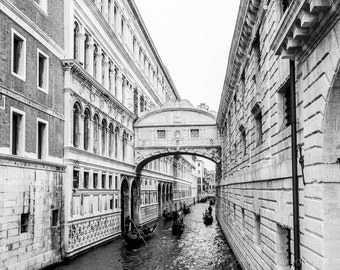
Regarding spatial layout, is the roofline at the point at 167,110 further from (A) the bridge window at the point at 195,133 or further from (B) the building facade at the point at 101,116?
(A) the bridge window at the point at 195,133

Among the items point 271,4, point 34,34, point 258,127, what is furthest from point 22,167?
point 271,4

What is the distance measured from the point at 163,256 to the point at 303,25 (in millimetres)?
15155

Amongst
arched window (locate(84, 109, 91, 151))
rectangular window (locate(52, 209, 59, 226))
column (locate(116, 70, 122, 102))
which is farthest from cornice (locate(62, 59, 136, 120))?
rectangular window (locate(52, 209, 59, 226))

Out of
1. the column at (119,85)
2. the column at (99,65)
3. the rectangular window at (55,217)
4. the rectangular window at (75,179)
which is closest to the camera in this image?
the rectangular window at (55,217)

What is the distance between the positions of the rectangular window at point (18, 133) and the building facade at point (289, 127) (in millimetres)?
6501

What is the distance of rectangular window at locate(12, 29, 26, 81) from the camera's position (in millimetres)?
13531

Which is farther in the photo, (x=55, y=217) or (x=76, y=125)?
(x=76, y=125)

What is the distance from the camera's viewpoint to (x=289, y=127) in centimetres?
762

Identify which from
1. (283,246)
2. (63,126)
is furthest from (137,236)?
(283,246)

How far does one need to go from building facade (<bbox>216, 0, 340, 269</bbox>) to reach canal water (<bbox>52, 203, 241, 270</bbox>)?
13.3 ft

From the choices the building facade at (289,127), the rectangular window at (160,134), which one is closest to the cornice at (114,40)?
the rectangular window at (160,134)

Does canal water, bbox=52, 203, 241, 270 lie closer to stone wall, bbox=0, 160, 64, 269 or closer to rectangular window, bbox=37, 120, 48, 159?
stone wall, bbox=0, 160, 64, 269

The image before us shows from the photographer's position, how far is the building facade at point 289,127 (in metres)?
5.53

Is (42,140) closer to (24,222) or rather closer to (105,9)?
(24,222)
